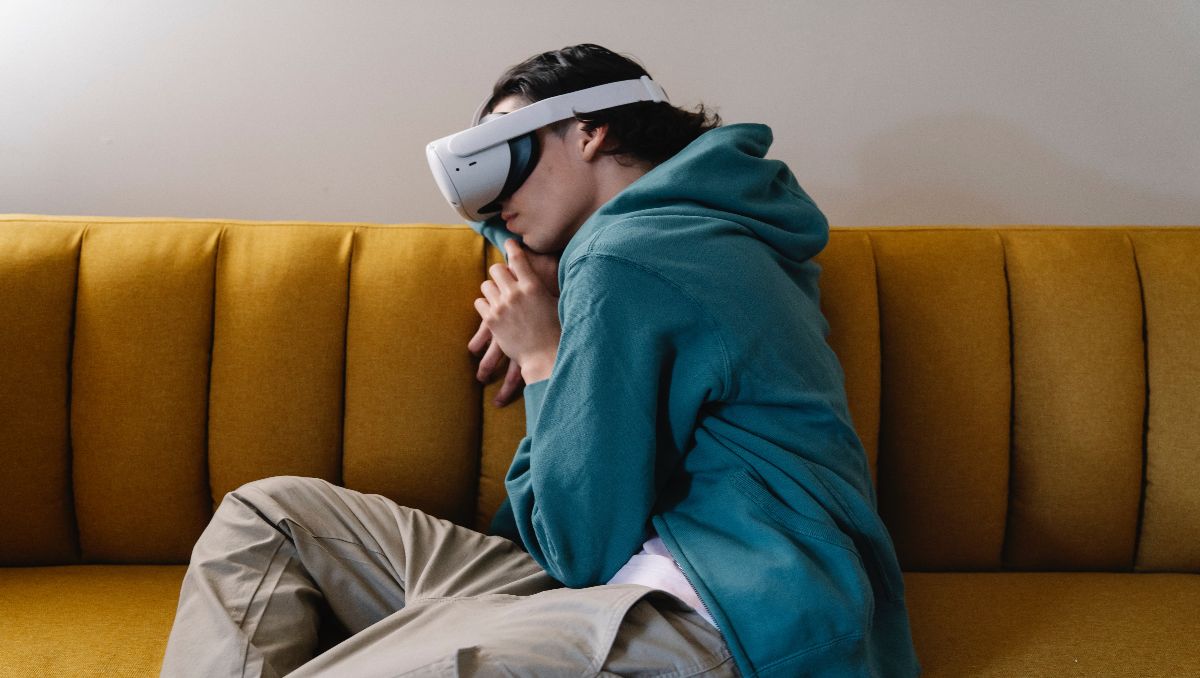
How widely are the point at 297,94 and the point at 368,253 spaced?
400mm

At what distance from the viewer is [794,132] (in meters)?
1.54

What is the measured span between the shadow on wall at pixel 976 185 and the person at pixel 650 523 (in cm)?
58

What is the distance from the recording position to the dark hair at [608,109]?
1.08 m

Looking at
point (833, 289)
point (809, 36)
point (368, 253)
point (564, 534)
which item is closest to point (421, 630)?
point (564, 534)

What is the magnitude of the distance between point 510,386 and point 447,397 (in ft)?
0.30

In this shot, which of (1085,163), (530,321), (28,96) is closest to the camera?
(530,321)

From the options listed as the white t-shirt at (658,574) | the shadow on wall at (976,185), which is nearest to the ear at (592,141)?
the white t-shirt at (658,574)

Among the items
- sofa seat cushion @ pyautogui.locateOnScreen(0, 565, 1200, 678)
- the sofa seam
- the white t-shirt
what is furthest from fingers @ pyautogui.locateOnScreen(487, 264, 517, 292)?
the sofa seam

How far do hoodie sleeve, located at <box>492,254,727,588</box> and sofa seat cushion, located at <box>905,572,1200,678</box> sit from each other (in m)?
0.43

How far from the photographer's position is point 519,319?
109cm

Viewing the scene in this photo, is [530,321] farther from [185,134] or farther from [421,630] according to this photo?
[185,134]

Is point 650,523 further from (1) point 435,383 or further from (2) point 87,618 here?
(2) point 87,618

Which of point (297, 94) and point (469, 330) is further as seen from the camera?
point (297, 94)

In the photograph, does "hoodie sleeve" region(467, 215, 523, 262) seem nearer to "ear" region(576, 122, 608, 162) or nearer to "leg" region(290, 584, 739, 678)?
"ear" region(576, 122, 608, 162)
